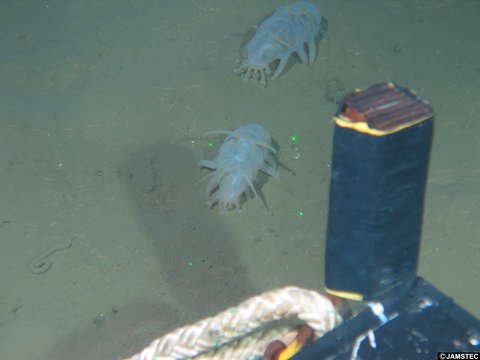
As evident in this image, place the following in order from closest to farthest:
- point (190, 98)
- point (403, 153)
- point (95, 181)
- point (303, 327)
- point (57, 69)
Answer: point (403, 153), point (303, 327), point (95, 181), point (190, 98), point (57, 69)

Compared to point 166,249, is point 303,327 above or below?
above

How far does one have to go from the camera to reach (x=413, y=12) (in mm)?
6293

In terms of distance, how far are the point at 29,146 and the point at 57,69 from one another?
1568 mm

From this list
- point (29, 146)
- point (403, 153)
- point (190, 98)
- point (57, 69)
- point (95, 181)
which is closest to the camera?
point (403, 153)

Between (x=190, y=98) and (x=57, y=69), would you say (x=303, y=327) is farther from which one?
Result: (x=57, y=69)

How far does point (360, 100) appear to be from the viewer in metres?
1.33

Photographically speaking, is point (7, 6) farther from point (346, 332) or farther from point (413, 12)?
point (346, 332)

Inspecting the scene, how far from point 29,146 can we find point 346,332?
444 cm

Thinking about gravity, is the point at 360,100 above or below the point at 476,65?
above

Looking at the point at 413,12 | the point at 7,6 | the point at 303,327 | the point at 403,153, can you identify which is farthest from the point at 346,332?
the point at 7,6

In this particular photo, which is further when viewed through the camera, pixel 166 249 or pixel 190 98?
pixel 190 98

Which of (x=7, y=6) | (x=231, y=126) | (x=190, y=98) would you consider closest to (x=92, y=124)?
(x=190, y=98)

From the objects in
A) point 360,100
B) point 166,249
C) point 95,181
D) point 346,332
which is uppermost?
point 360,100

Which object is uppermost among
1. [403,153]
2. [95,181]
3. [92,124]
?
[403,153]
